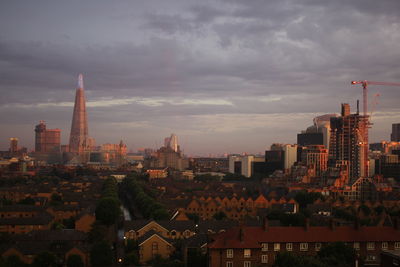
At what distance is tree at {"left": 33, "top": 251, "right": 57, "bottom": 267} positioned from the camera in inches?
1265

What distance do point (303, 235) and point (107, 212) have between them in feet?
77.5

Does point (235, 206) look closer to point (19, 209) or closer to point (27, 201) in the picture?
point (19, 209)

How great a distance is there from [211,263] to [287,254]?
15.6 ft

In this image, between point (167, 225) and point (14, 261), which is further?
point (167, 225)

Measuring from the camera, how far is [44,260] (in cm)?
3225

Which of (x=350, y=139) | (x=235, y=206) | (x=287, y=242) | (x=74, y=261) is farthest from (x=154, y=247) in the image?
(x=350, y=139)

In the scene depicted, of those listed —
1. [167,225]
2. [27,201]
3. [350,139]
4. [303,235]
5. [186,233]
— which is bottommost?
[186,233]

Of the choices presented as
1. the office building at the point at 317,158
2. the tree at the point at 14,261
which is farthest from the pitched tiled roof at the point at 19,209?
the office building at the point at 317,158

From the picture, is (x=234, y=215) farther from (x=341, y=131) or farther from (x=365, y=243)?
(x=341, y=131)

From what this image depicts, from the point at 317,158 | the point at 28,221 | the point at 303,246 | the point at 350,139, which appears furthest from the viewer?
the point at 350,139

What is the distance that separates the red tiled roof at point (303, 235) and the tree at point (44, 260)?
9148 mm

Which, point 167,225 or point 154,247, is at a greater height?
point 167,225

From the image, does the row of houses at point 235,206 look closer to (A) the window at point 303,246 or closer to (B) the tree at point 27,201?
(B) the tree at point 27,201

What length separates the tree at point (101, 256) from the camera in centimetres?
3288
